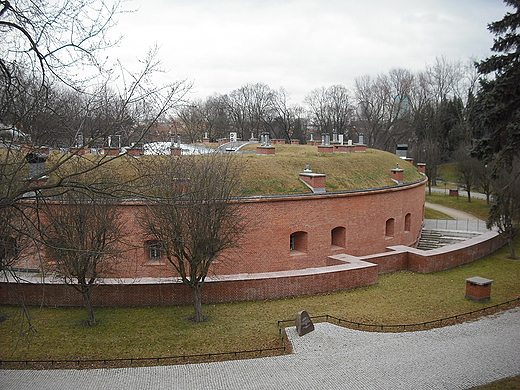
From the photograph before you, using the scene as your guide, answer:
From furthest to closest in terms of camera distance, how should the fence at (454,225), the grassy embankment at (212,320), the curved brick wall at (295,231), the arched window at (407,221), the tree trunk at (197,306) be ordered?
the fence at (454,225) → the arched window at (407,221) → the curved brick wall at (295,231) → the tree trunk at (197,306) → the grassy embankment at (212,320)

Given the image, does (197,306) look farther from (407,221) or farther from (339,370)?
(407,221)

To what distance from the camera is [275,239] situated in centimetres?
1748

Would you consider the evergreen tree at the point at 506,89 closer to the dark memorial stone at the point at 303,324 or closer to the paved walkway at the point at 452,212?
the dark memorial stone at the point at 303,324

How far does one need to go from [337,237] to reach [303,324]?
874cm

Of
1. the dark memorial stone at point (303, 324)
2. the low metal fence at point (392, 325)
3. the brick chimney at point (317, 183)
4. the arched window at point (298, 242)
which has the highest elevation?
the brick chimney at point (317, 183)

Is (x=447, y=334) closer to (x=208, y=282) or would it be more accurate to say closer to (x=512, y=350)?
(x=512, y=350)

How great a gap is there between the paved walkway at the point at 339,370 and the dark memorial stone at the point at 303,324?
133 millimetres

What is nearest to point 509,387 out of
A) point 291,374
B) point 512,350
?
point 512,350

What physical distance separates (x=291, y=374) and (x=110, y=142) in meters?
6.16

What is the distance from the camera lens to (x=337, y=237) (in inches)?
776

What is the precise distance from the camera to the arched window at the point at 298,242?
722 inches

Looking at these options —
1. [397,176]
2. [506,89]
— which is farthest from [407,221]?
[506,89]

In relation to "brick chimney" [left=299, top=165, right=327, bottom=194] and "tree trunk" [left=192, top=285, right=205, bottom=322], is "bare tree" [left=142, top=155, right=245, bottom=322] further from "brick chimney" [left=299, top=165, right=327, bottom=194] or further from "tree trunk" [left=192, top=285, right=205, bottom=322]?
"brick chimney" [left=299, top=165, right=327, bottom=194]

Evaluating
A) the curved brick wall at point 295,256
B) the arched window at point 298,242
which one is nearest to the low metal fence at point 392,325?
the curved brick wall at point 295,256
